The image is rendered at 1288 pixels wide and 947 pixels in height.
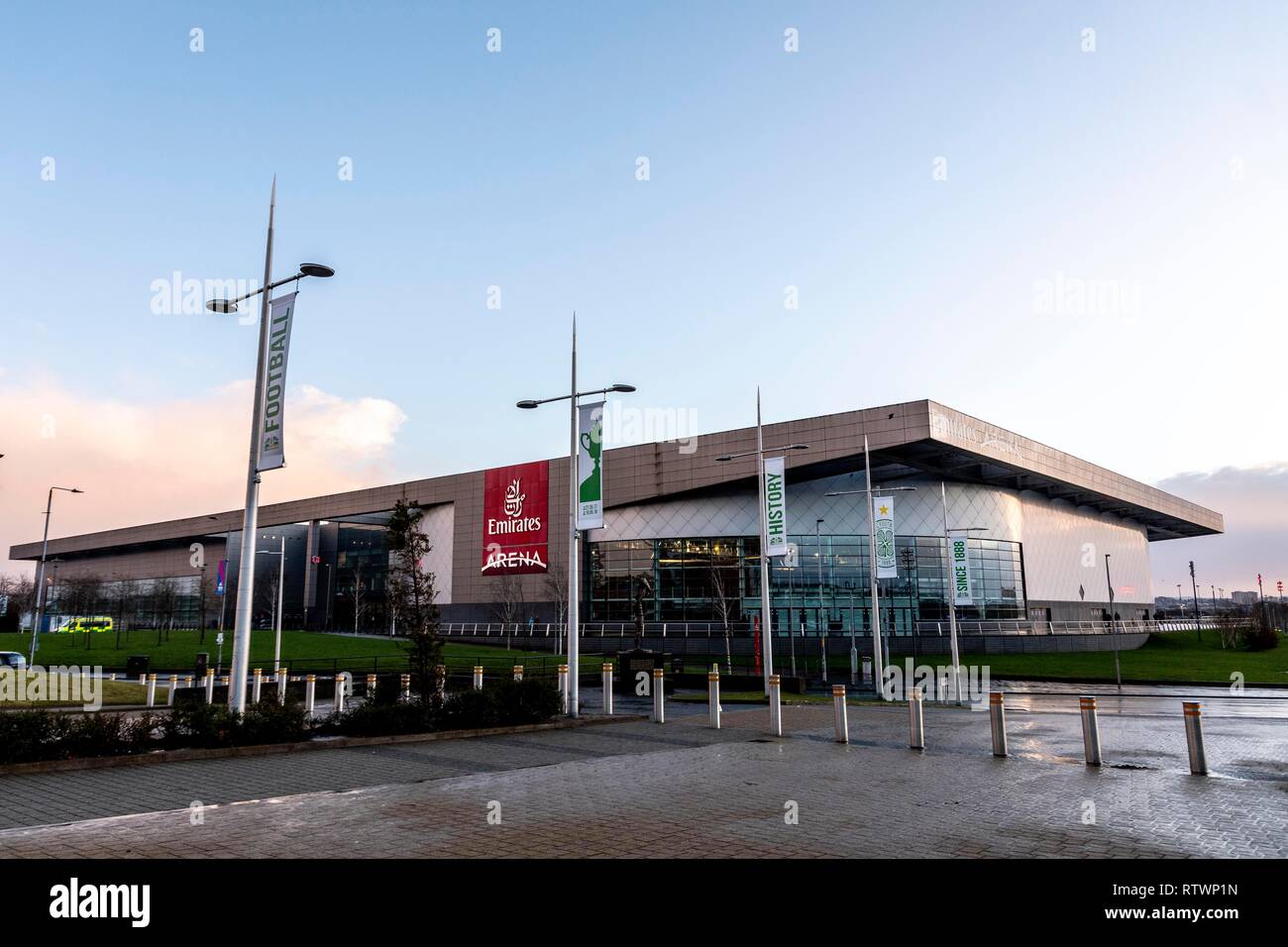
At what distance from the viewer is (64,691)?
90.1ft

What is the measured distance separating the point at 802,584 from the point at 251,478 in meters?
50.9

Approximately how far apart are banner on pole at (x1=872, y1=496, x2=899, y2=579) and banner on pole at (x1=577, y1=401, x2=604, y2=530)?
725 inches

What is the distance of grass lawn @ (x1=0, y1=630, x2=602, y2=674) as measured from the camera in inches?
1656

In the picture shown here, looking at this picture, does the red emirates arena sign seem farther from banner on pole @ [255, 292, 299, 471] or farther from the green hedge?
banner on pole @ [255, 292, 299, 471]

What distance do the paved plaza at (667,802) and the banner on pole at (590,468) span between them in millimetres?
6883

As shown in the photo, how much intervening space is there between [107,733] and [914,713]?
1343 cm

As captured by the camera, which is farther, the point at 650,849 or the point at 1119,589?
the point at 1119,589

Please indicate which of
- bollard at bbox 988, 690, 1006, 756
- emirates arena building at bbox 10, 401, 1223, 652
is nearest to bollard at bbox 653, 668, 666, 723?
bollard at bbox 988, 690, 1006, 756

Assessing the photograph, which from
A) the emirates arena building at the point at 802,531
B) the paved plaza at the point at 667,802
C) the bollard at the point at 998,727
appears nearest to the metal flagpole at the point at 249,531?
the paved plaza at the point at 667,802

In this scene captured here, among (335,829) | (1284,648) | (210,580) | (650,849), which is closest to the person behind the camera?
(650,849)

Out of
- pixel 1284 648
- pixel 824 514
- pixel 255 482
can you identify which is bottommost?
pixel 1284 648
